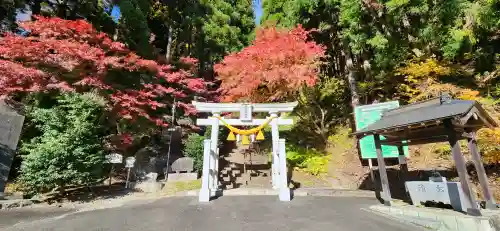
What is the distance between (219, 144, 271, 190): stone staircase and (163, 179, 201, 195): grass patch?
42.5 inches

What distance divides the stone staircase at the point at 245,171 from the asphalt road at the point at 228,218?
132 inches

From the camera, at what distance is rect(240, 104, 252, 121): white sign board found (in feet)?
28.4

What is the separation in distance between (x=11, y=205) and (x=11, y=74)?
4.55 metres

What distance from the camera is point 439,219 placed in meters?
4.57

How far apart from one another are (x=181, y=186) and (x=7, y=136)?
6.13 metres

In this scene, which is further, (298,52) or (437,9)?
(298,52)

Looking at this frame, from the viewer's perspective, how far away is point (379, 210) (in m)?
5.77

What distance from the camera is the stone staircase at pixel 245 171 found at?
416 inches

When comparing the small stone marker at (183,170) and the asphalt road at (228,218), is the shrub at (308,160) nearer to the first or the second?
the asphalt road at (228,218)

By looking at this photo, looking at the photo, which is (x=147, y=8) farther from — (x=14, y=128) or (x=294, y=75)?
(x=294, y=75)

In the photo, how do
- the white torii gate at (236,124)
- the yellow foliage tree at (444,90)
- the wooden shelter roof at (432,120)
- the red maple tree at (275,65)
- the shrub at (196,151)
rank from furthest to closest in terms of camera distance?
1. the shrub at (196,151)
2. the red maple tree at (275,65)
3. the white torii gate at (236,124)
4. the yellow foliage tree at (444,90)
5. the wooden shelter roof at (432,120)

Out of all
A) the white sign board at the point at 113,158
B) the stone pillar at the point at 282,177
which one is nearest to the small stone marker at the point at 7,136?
the white sign board at the point at 113,158

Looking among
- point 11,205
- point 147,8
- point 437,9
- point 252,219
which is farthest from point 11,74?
point 437,9

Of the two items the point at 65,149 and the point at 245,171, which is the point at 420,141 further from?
the point at 65,149
